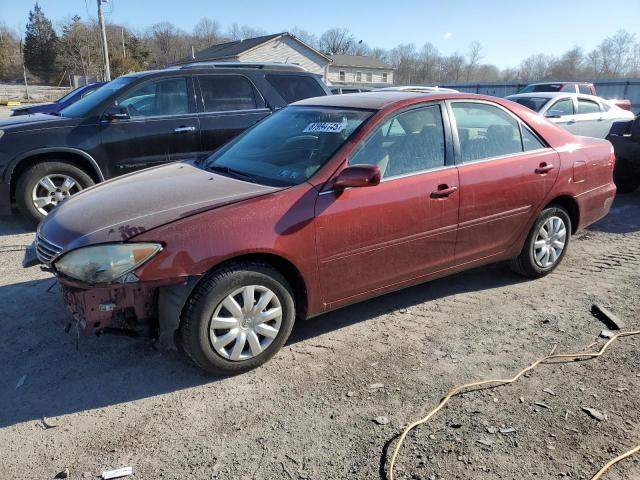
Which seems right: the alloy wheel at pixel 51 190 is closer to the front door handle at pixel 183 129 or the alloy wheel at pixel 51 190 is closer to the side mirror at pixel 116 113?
the side mirror at pixel 116 113

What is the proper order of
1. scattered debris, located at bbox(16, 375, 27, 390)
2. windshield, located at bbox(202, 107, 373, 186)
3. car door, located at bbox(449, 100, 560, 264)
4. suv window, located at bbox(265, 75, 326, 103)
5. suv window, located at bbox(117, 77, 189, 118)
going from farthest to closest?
suv window, located at bbox(265, 75, 326, 103) < suv window, located at bbox(117, 77, 189, 118) < car door, located at bbox(449, 100, 560, 264) < windshield, located at bbox(202, 107, 373, 186) < scattered debris, located at bbox(16, 375, 27, 390)

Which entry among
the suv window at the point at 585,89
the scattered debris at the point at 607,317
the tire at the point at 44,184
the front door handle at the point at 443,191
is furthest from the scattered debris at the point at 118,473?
the suv window at the point at 585,89

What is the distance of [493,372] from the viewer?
3.29 m

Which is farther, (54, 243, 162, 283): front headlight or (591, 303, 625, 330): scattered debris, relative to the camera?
(591, 303, 625, 330): scattered debris

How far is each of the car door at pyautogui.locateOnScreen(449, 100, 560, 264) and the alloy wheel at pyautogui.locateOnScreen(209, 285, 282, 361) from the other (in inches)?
64.4

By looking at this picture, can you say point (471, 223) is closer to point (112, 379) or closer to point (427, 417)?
point (427, 417)

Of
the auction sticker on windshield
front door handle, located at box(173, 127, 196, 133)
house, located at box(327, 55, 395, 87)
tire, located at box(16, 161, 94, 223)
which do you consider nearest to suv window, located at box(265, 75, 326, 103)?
front door handle, located at box(173, 127, 196, 133)

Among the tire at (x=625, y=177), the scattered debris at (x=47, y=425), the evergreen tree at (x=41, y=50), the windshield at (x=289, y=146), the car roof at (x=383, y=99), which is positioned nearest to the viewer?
the scattered debris at (x=47, y=425)

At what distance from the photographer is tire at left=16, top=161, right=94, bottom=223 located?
5.95 metres

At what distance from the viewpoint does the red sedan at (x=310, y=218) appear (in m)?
2.96

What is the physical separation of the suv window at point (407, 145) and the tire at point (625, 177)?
5705 millimetres

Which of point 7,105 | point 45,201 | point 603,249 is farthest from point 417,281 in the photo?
point 7,105

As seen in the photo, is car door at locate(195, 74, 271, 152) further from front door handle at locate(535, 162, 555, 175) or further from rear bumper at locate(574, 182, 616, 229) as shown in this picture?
rear bumper at locate(574, 182, 616, 229)

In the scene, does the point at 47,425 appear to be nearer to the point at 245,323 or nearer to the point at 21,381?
the point at 21,381
